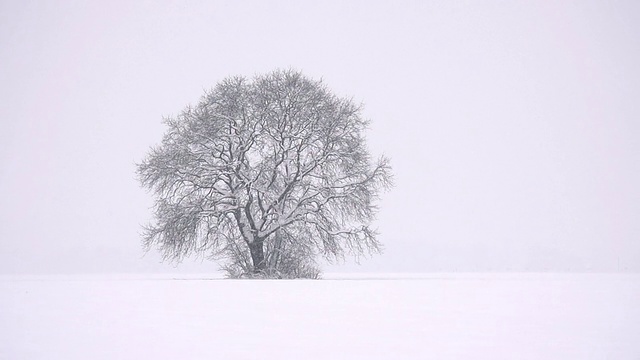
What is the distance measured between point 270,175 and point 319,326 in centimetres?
1791

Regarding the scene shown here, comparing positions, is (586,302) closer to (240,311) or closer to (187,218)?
(240,311)

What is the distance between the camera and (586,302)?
444 inches

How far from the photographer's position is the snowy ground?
258 inches

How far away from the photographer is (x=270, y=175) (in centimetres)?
2580

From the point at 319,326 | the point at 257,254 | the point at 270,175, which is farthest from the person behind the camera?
the point at 270,175

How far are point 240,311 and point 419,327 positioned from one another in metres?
3.05

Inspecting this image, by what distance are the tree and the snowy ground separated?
12.0 m

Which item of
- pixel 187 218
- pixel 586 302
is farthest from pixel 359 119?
pixel 586 302

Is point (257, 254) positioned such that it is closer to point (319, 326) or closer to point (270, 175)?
point (270, 175)

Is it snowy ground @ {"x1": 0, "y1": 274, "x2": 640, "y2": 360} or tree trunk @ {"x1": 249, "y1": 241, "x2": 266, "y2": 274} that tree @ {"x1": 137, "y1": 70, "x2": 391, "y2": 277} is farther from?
snowy ground @ {"x1": 0, "y1": 274, "x2": 640, "y2": 360}

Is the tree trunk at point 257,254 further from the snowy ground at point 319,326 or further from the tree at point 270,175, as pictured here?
the snowy ground at point 319,326

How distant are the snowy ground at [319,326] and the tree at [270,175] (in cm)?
1198

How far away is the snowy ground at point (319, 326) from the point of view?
655 cm

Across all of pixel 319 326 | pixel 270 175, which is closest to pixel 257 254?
pixel 270 175
